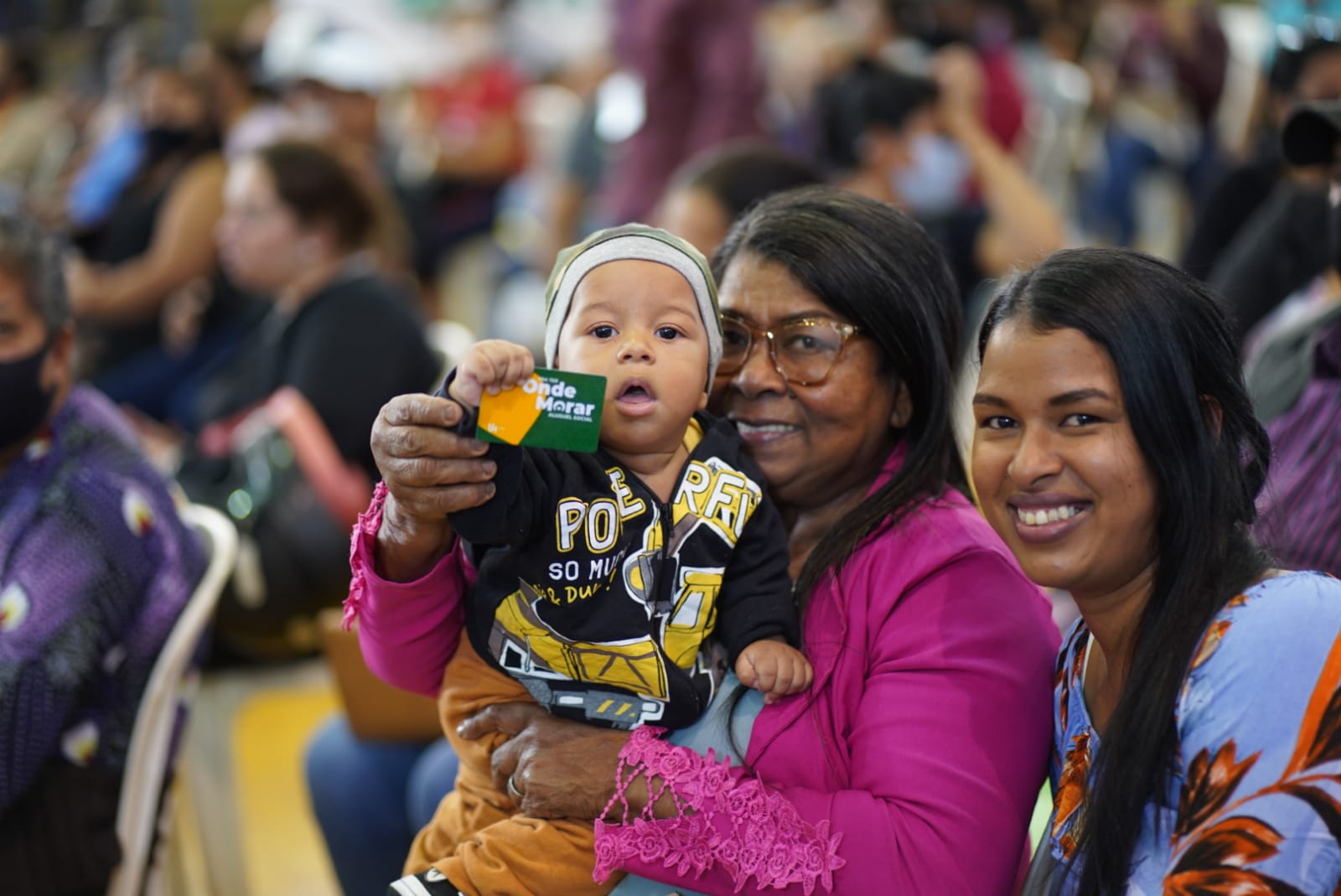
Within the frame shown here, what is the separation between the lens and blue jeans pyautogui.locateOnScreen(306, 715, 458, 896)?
275 cm

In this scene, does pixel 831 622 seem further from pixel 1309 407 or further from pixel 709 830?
pixel 1309 407

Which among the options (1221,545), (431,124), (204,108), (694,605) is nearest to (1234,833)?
(1221,545)

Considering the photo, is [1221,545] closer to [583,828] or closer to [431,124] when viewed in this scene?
[583,828]

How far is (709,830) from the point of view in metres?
1.60

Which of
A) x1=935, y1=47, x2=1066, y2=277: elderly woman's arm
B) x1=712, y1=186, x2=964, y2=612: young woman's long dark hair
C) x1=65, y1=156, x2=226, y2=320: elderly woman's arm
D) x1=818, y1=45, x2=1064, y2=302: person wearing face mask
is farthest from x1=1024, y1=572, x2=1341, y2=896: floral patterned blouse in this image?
x1=65, y1=156, x2=226, y2=320: elderly woman's arm

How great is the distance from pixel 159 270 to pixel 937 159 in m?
2.82

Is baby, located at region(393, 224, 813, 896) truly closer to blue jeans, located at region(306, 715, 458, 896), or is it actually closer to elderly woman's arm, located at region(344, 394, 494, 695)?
elderly woman's arm, located at region(344, 394, 494, 695)

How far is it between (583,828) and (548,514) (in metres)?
0.38

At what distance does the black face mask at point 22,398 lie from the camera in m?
2.15

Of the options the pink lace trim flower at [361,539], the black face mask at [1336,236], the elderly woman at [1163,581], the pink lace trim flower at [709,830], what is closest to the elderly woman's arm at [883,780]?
the pink lace trim flower at [709,830]

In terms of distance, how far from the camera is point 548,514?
1.57 meters

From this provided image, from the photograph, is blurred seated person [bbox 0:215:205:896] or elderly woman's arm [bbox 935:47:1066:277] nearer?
blurred seated person [bbox 0:215:205:896]

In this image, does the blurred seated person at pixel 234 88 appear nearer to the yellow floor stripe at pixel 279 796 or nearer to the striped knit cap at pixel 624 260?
the yellow floor stripe at pixel 279 796

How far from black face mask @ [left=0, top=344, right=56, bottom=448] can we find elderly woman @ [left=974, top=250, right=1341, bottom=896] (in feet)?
4.75
